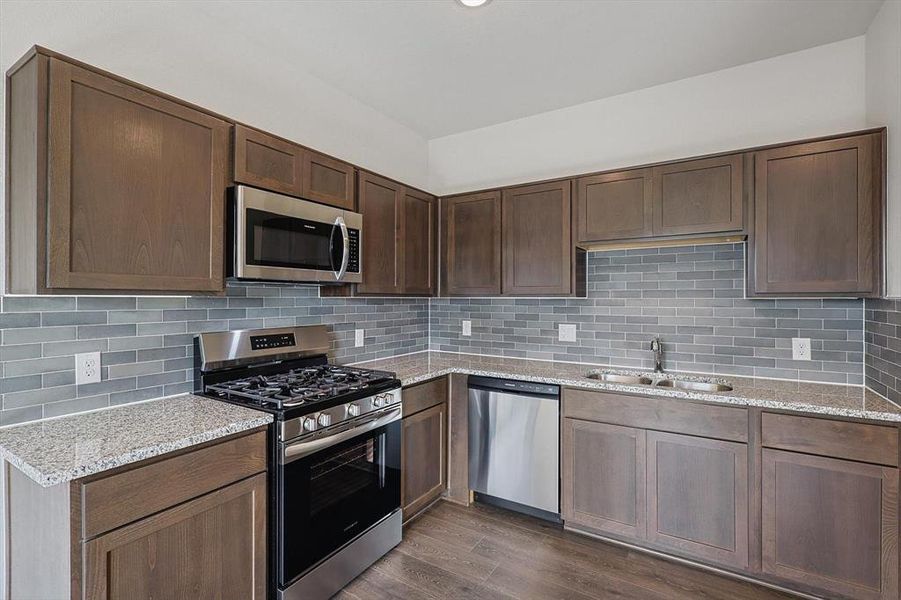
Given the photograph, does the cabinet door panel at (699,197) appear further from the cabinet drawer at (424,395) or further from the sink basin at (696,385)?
the cabinet drawer at (424,395)

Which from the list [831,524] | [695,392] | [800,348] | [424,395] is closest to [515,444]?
[424,395]

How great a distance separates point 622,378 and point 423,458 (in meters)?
1.40

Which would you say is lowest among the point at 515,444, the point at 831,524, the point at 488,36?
the point at 831,524

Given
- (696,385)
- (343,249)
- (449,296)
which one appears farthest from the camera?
(449,296)

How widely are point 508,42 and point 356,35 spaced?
0.84 m

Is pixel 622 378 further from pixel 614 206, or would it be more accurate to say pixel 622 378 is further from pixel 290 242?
pixel 290 242

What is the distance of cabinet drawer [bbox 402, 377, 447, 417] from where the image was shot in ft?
8.79

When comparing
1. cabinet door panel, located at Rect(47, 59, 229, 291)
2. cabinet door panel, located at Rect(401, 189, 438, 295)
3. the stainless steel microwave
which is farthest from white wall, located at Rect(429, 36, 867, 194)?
cabinet door panel, located at Rect(47, 59, 229, 291)

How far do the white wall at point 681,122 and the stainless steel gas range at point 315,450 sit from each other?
2.09m

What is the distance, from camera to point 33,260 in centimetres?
146

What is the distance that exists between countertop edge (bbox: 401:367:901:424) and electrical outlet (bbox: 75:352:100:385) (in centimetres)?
141

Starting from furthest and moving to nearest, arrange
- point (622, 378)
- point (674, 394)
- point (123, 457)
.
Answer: point (622, 378), point (674, 394), point (123, 457)

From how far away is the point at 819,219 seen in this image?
7.43 ft

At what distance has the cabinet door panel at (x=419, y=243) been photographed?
124 inches
